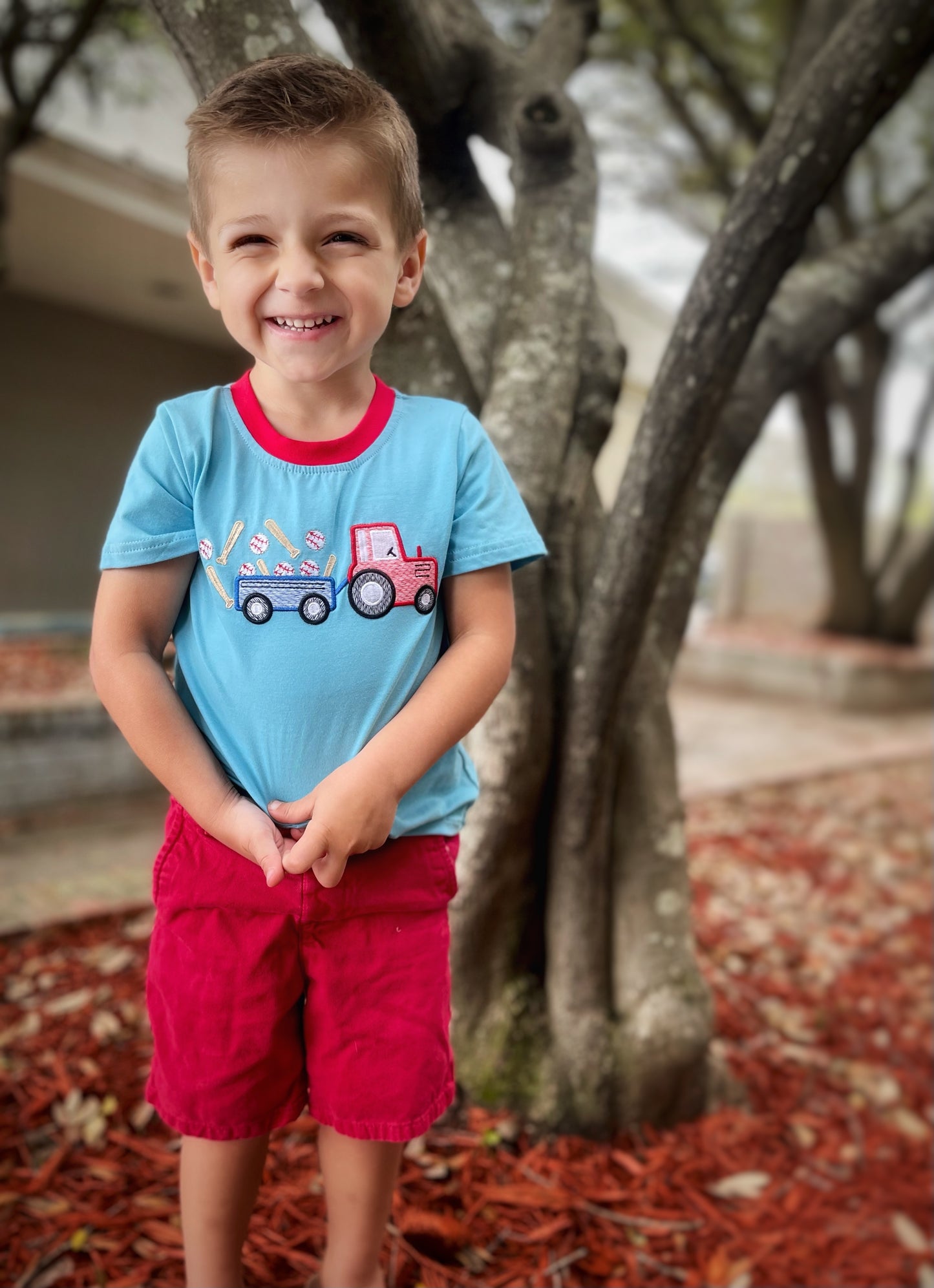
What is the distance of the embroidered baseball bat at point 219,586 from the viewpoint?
1.06 metres

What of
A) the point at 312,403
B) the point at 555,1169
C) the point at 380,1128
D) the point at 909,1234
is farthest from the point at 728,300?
the point at 909,1234

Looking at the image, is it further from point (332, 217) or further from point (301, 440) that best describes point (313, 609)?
point (332, 217)

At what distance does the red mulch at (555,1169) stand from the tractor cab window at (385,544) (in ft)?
4.22

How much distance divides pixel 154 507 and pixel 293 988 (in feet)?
1.97

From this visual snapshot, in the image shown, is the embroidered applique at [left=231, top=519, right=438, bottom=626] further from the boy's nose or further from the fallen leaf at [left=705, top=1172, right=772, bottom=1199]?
the fallen leaf at [left=705, top=1172, right=772, bottom=1199]

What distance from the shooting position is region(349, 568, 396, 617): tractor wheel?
41.8 inches

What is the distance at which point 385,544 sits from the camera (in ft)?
3.50

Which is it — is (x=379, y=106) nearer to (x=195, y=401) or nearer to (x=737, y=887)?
(x=195, y=401)

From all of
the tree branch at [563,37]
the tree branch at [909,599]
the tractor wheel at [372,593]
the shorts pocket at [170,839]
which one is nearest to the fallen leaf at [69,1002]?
the shorts pocket at [170,839]

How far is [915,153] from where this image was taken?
7504mm

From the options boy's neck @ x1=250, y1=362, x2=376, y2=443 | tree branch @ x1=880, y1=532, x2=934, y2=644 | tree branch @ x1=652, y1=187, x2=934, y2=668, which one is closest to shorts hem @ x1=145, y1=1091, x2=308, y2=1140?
boy's neck @ x1=250, y1=362, x2=376, y2=443

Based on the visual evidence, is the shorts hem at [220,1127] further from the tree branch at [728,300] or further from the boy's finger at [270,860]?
the tree branch at [728,300]

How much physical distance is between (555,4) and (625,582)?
1441 millimetres

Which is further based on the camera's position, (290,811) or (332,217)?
(290,811)
